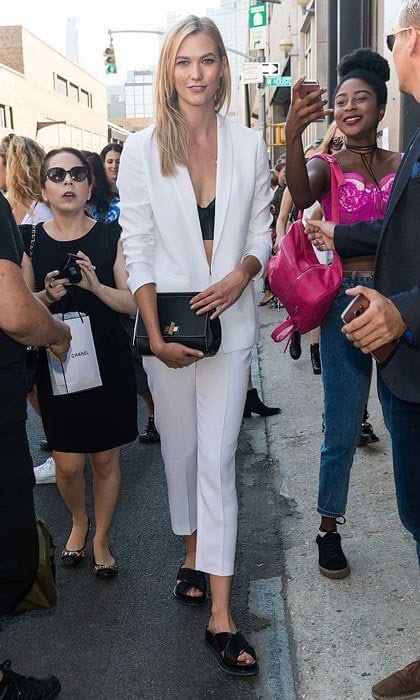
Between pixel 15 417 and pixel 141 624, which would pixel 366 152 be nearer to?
pixel 15 417

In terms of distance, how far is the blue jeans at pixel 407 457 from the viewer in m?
2.33

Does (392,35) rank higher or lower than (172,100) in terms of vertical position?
higher

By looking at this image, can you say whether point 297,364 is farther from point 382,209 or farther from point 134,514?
point 382,209

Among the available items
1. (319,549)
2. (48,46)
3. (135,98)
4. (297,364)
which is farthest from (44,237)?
(135,98)

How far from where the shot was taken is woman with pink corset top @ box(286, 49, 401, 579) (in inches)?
126

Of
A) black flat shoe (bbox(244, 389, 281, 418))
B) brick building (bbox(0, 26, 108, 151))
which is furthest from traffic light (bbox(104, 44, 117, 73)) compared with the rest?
black flat shoe (bbox(244, 389, 281, 418))

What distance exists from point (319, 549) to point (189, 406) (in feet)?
3.32

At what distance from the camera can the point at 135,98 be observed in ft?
512

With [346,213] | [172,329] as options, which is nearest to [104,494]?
[172,329]

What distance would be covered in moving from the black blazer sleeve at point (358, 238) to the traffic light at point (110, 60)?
2671 centimetres

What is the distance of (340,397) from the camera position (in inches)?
130

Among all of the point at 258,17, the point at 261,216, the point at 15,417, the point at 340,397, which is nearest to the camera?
the point at 15,417

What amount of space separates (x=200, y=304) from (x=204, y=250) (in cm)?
26

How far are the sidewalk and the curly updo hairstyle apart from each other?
6.88 feet
